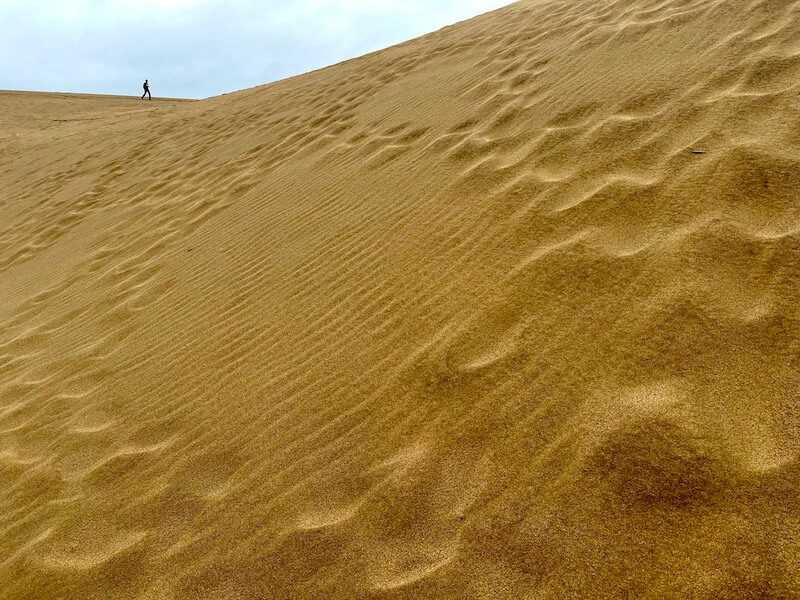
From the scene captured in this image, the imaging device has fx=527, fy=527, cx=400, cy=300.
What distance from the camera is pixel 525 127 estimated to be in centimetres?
320

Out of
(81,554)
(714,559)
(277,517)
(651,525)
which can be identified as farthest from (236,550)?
(714,559)

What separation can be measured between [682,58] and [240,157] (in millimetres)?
4505

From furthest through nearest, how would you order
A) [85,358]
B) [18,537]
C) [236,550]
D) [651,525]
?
1. [85,358]
2. [18,537]
3. [236,550]
4. [651,525]

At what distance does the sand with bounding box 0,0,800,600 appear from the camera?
132 centimetres

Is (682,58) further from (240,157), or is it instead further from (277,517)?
(240,157)

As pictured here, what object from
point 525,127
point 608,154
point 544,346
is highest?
point 525,127

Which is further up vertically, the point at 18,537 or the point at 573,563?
the point at 18,537

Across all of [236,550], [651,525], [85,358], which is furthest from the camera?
[85,358]

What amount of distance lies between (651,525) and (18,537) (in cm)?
200

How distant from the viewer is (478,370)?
1832 mm

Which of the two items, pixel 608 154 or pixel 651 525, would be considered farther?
pixel 608 154

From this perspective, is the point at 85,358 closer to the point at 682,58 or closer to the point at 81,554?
the point at 81,554

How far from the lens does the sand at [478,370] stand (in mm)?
1316

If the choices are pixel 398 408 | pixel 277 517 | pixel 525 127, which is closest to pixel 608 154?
pixel 525 127
